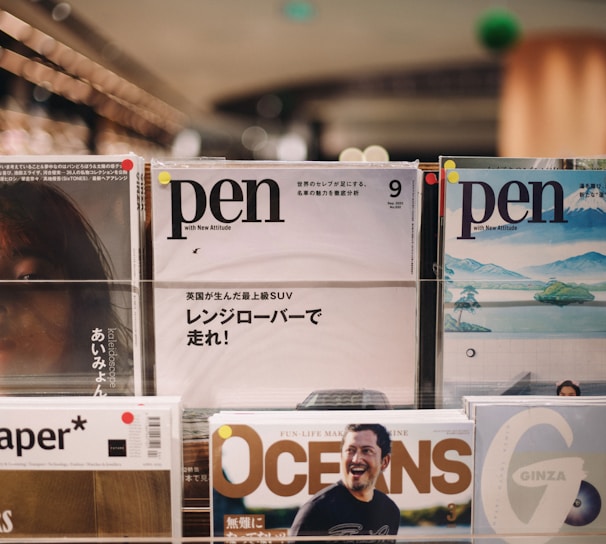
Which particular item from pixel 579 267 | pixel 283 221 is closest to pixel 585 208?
pixel 579 267

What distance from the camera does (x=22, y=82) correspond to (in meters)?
2.27

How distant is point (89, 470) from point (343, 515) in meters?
0.43

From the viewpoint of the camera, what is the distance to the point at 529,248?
84 cm

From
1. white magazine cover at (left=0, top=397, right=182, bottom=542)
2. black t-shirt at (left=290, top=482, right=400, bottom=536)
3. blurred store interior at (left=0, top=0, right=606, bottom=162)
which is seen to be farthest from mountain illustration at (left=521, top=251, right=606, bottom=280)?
blurred store interior at (left=0, top=0, right=606, bottom=162)

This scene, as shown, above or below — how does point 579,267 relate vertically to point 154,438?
above

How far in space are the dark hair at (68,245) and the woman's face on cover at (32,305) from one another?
0.01m

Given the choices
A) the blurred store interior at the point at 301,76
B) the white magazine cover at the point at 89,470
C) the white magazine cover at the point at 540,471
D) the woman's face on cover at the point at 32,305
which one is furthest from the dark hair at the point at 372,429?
the blurred store interior at the point at 301,76

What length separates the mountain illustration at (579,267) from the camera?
0.84 meters

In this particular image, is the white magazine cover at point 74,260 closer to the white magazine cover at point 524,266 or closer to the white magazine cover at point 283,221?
the white magazine cover at point 283,221

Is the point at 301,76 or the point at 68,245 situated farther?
the point at 301,76

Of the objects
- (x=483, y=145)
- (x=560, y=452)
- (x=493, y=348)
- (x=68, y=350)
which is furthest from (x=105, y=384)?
(x=483, y=145)

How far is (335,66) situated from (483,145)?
130 cm

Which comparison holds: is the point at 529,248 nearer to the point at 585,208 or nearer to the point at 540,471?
the point at 585,208

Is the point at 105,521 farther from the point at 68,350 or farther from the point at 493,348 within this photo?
the point at 493,348
